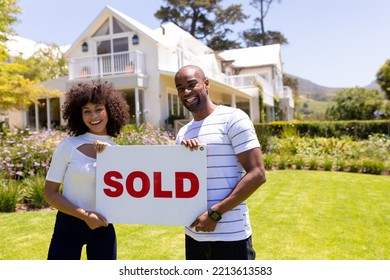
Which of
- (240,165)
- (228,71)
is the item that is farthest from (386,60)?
(240,165)

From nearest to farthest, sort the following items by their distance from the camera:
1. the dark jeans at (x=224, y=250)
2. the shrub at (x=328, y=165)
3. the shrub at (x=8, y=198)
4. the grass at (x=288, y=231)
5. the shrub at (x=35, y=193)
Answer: the dark jeans at (x=224, y=250) < the grass at (x=288, y=231) < the shrub at (x=8, y=198) < the shrub at (x=35, y=193) < the shrub at (x=328, y=165)

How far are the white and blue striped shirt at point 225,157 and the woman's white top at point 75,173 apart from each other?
686mm

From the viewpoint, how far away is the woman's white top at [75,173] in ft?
7.09

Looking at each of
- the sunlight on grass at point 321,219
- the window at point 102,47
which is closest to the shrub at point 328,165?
the sunlight on grass at point 321,219

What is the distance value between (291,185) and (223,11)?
27.8 meters

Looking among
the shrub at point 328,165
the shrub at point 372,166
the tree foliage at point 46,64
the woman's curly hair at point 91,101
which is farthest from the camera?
the tree foliage at point 46,64

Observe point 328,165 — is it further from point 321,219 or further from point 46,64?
point 46,64

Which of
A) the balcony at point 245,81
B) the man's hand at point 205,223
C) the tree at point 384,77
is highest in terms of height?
the tree at point 384,77

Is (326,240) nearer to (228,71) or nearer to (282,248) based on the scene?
(282,248)

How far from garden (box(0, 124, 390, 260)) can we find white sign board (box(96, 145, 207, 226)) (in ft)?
7.20

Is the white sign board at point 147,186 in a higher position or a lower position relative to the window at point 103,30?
lower

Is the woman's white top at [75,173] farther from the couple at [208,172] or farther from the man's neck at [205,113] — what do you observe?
the man's neck at [205,113]

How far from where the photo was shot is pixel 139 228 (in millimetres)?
5277

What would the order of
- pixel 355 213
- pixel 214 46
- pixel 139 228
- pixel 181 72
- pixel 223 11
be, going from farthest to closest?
pixel 214 46 < pixel 223 11 < pixel 355 213 < pixel 139 228 < pixel 181 72
